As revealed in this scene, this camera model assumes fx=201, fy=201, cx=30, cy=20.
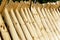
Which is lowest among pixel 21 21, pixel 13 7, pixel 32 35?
pixel 32 35

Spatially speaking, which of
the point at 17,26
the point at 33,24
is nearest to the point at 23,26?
the point at 17,26

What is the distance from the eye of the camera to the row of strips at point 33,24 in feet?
4.56

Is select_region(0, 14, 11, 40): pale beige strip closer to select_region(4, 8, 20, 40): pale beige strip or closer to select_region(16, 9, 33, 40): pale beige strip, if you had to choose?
select_region(4, 8, 20, 40): pale beige strip

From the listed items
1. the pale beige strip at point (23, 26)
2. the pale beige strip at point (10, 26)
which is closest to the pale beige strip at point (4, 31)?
the pale beige strip at point (10, 26)

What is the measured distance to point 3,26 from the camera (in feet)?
4.18

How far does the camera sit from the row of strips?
4.56ft

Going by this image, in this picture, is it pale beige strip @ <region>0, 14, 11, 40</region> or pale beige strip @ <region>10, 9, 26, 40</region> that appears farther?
pale beige strip @ <region>10, 9, 26, 40</region>

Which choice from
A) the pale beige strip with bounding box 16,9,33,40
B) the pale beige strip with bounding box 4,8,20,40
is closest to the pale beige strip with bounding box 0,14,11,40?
the pale beige strip with bounding box 4,8,20,40

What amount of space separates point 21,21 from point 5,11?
197 millimetres

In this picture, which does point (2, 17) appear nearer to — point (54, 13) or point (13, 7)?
point (13, 7)

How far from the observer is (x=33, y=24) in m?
1.69

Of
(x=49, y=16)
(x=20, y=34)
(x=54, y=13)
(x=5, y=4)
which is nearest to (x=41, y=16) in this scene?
(x=49, y=16)

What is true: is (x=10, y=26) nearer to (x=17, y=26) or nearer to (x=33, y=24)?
(x=17, y=26)

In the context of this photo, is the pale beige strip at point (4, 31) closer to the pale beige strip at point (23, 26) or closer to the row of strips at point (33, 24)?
the row of strips at point (33, 24)
